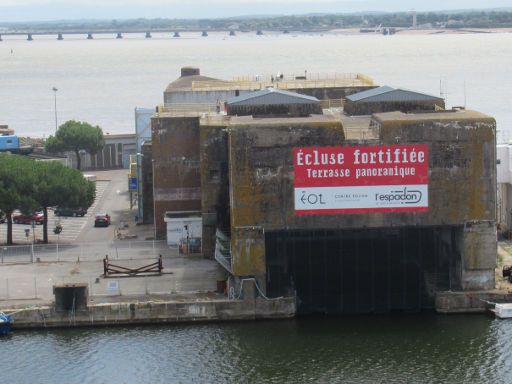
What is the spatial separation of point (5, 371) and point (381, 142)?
16129 millimetres

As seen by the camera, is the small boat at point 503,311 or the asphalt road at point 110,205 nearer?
the small boat at point 503,311

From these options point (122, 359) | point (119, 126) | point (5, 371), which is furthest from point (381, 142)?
point (119, 126)

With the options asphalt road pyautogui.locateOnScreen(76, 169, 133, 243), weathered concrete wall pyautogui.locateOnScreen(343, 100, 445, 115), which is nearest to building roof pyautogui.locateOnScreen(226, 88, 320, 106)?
weathered concrete wall pyautogui.locateOnScreen(343, 100, 445, 115)

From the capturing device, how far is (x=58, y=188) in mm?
63250

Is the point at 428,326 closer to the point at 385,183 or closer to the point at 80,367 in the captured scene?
the point at 385,183

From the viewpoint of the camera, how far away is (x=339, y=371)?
151ft

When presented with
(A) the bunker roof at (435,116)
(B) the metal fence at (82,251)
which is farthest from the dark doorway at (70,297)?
(A) the bunker roof at (435,116)

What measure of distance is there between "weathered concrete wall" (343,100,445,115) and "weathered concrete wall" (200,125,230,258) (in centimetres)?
592

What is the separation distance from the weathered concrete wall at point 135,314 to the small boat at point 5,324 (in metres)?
0.42

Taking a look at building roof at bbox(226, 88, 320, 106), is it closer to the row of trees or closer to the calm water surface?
the calm water surface

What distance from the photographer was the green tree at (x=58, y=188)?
207ft

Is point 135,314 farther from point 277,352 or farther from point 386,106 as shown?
point 386,106

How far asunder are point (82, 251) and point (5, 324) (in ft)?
38.0

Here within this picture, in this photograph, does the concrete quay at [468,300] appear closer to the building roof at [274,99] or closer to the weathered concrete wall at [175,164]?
the building roof at [274,99]
